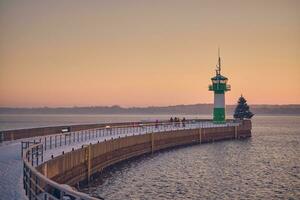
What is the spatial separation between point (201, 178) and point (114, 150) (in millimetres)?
10410

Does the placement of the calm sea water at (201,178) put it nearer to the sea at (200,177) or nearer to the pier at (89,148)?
the sea at (200,177)

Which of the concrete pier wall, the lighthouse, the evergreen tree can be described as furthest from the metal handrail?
the evergreen tree

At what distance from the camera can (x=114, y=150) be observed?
143ft

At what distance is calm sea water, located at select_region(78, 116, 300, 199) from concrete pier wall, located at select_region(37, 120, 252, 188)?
122 cm

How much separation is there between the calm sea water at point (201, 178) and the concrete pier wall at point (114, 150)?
3.99 ft

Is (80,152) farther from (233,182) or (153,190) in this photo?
(233,182)

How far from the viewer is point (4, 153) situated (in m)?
28.3

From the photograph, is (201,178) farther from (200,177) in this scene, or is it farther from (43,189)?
(43,189)

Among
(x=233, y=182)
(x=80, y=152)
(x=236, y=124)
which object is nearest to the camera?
(x=80, y=152)

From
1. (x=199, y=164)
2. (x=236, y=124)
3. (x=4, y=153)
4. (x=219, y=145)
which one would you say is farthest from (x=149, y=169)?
(x=236, y=124)

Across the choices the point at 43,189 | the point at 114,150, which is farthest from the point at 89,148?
the point at 43,189

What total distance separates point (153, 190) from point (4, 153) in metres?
11.4

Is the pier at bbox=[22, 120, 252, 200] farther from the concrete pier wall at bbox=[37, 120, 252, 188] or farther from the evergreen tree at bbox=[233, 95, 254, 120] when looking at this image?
the evergreen tree at bbox=[233, 95, 254, 120]

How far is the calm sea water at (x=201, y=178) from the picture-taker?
3088 centimetres
